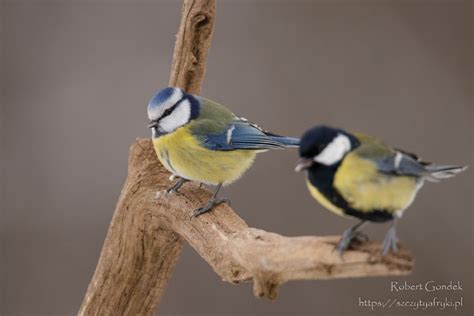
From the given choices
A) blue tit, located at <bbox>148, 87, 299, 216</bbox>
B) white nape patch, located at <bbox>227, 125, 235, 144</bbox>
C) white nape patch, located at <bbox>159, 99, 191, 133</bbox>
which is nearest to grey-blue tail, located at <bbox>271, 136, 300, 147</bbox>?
blue tit, located at <bbox>148, 87, 299, 216</bbox>

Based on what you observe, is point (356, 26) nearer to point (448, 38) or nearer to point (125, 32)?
point (448, 38)

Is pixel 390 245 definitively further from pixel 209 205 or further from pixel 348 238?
pixel 209 205

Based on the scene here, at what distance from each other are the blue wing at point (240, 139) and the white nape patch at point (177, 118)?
7 centimetres

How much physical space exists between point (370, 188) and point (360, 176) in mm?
27

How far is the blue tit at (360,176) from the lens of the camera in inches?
48.7

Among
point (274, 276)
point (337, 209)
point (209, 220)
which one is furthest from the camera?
point (209, 220)

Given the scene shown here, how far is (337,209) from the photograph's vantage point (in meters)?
1.26

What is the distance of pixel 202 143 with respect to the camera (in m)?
1.75

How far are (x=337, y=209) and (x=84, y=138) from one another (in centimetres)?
195

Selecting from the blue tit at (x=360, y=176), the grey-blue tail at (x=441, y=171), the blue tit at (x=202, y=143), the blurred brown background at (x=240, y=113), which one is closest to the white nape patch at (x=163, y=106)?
the blue tit at (x=202, y=143)

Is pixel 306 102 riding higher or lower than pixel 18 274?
higher

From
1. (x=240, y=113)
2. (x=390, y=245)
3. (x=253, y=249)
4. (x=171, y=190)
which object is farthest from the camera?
(x=240, y=113)

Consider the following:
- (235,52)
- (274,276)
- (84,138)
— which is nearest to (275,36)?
(235,52)

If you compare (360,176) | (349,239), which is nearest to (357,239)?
(349,239)
